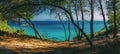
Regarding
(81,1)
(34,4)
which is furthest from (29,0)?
(81,1)

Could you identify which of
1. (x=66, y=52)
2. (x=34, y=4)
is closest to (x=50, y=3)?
(x=34, y=4)

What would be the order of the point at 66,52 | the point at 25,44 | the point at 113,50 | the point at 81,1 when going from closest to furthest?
the point at 113,50, the point at 66,52, the point at 25,44, the point at 81,1

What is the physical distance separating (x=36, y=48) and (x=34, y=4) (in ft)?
14.2

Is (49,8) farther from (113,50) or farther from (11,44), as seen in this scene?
(113,50)

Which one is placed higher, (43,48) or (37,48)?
(37,48)

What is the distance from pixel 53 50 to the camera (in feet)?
86.0

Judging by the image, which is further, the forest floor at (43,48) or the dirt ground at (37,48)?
the dirt ground at (37,48)

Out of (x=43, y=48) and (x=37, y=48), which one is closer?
(x=37, y=48)

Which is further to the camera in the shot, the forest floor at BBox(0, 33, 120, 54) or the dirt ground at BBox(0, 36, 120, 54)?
the dirt ground at BBox(0, 36, 120, 54)

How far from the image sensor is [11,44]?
87.4ft

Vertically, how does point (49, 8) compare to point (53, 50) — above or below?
above

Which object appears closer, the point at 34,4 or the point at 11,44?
the point at 34,4

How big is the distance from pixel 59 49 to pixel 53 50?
669 millimetres

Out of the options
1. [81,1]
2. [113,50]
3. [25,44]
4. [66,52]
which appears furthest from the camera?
[81,1]
